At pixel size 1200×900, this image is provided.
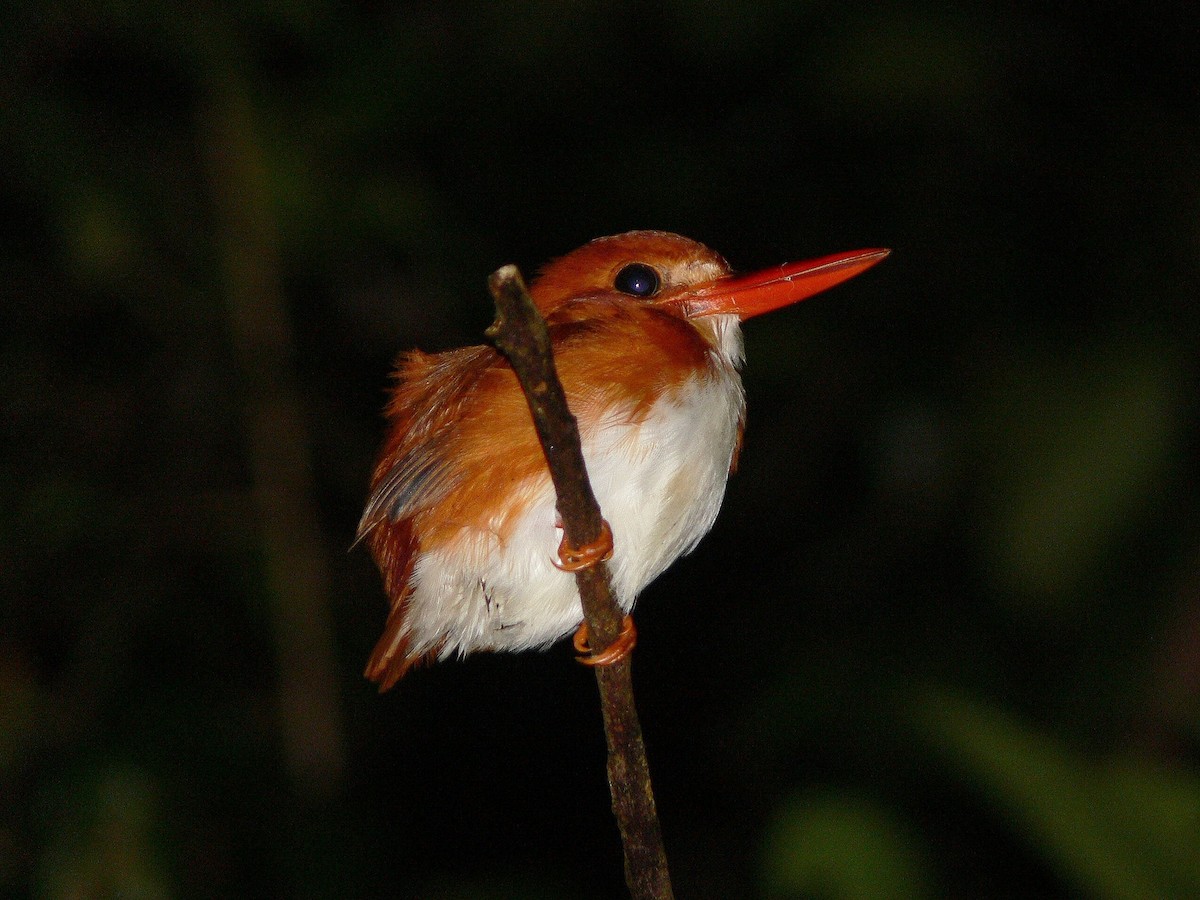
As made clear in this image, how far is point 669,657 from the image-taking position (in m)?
4.56

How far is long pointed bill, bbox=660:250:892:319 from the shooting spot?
2150mm

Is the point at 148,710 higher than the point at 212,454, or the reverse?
the point at 212,454

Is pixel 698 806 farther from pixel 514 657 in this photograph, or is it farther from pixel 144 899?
pixel 144 899

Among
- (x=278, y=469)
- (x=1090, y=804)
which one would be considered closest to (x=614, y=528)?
(x=1090, y=804)

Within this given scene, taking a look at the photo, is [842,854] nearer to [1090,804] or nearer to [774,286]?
[1090,804]

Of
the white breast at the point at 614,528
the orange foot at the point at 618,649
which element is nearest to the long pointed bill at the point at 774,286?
the white breast at the point at 614,528

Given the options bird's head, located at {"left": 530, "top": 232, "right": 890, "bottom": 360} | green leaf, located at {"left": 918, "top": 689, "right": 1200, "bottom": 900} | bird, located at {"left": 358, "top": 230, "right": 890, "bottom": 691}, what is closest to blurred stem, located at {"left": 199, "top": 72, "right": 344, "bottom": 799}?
bird, located at {"left": 358, "top": 230, "right": 890, "bottom": 691}

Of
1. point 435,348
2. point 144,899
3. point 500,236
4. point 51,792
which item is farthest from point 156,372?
point 144,899

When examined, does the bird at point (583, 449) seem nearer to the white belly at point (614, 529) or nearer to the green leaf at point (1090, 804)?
the white belly at point (614, 529)

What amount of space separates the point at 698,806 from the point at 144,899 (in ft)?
7.73

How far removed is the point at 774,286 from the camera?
2150 mm

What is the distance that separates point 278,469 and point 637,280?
1.84 metres

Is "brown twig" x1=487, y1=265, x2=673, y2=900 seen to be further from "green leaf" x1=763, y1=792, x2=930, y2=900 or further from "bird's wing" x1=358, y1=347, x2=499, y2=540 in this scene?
"green leaf" x1=763, y1=792, x2=930, y2=900

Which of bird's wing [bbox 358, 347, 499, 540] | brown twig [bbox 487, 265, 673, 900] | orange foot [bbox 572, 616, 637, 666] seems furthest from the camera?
bird's wing [bbox 358, 347, 499, 540]
